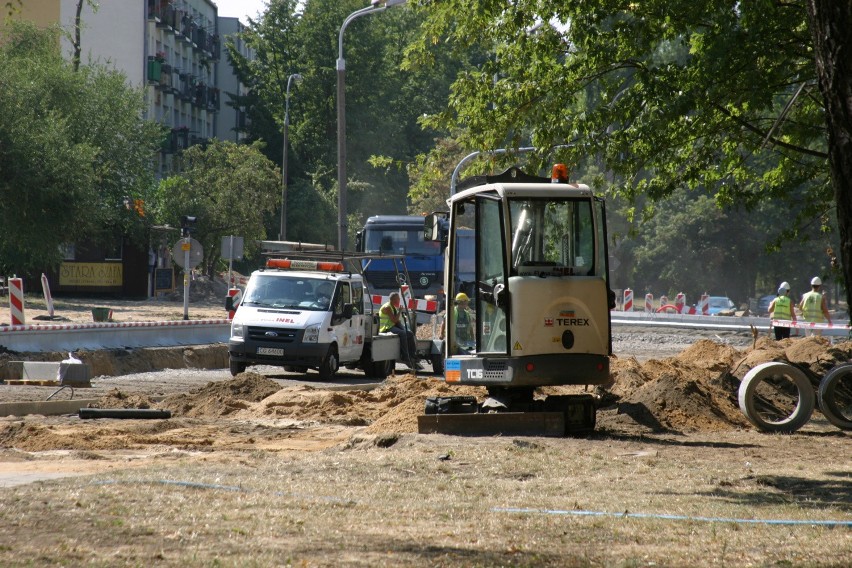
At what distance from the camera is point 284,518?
25.4 ft

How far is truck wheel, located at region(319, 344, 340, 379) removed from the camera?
23.3m

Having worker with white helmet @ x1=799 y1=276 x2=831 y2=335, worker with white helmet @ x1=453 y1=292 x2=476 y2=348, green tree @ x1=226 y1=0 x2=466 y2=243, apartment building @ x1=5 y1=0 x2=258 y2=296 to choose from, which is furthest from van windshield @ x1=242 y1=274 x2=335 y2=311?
green tree @ x1=226 y1=0 x2=466 y2=243

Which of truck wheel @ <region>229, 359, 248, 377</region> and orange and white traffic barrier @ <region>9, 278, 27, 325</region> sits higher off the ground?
orange and white traffic barrier @ <region>9, 278, 27, 325</region>

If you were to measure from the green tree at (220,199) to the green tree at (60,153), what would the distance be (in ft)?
5.34

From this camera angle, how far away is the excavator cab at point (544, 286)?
45.8 ft

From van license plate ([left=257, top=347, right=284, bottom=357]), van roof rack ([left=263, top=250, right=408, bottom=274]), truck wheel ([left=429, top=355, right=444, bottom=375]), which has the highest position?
van roof rack ([left=263, top=250, right=408, bottom=274])

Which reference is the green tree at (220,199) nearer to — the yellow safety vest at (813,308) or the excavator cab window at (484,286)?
the yellow safety vest at (813,308)

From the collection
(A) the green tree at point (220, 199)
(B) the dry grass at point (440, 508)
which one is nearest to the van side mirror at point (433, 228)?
(B) the dry grass at point (440, 508)

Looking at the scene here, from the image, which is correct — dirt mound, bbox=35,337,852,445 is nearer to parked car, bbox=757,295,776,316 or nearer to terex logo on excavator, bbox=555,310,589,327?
terex logo on excavator, bbox=555,310,589,327

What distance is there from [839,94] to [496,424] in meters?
8.59

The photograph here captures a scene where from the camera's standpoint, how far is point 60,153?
42.9 m

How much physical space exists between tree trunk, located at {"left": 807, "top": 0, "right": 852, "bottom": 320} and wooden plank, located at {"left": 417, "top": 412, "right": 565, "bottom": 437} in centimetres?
821

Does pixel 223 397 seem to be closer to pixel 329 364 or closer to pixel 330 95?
pixel 329 364

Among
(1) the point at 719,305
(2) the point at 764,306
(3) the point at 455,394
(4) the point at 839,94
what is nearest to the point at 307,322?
(3) the point at 455,394
